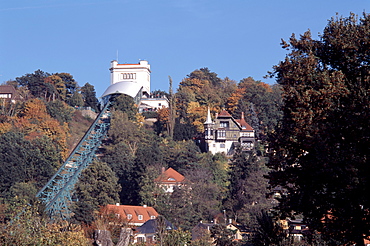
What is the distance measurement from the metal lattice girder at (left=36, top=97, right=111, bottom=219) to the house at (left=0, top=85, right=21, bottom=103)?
18714 mm

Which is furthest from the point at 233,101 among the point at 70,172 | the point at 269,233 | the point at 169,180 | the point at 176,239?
the point at 269,233

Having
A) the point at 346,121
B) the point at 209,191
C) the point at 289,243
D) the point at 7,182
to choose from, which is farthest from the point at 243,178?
the point at 346,121

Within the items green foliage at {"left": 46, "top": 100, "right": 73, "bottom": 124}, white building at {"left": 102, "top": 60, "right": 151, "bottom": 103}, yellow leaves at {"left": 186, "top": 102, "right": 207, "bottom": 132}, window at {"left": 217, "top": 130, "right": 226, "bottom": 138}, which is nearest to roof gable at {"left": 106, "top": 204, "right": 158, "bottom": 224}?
window at {"left": 217, "top": 130, "right": 226, "bottom": 138}

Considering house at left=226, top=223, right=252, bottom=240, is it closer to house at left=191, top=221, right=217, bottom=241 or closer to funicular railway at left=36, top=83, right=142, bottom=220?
house at left=191, top=221, right=217, bottom=241

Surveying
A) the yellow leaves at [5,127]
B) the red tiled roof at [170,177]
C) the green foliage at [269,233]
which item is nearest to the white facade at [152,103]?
the yellow leaves at [5,127]

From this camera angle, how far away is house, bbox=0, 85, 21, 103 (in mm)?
106569

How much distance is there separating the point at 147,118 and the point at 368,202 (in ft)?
280

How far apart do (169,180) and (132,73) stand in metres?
42.5

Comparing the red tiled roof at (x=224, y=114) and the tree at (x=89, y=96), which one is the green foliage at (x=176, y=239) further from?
the tree at (x=89, y=96)

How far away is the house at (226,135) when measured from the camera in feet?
305

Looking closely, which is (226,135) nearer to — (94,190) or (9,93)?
(94,190)

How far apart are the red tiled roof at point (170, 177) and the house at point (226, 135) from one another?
12644mm

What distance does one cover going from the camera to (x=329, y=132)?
1981cm

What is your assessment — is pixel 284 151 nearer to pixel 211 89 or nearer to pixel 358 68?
pixel 358 68
